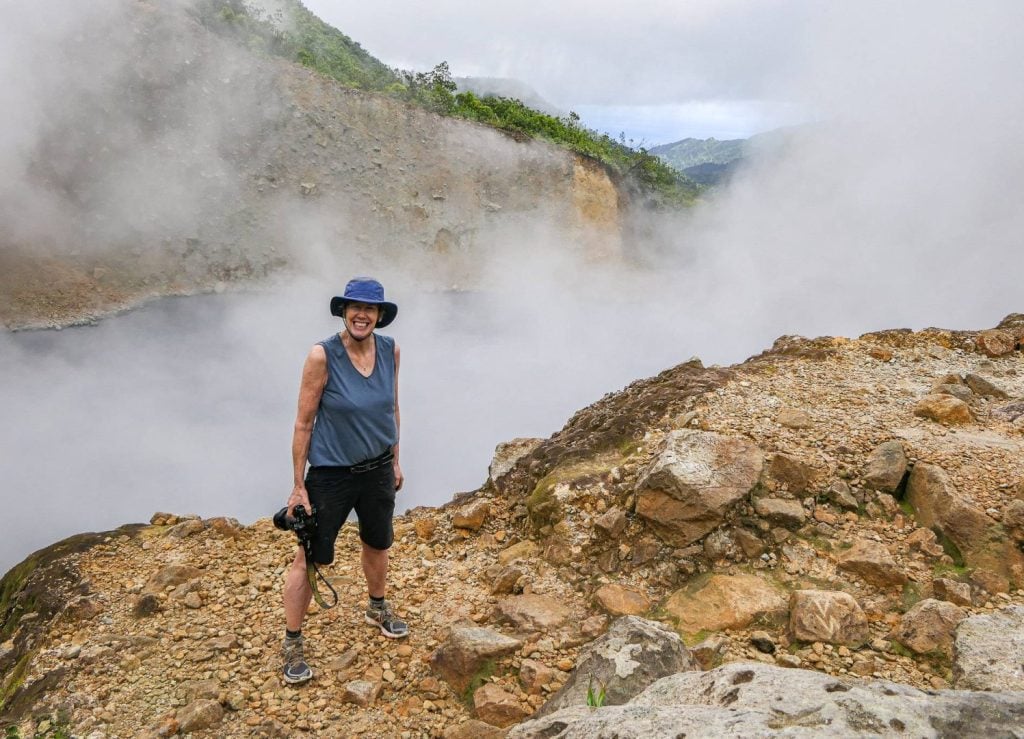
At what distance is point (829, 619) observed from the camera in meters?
2.54

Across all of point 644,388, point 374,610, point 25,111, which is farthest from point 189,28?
point 374,610

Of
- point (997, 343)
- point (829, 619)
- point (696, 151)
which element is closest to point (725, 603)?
point (829, 619)

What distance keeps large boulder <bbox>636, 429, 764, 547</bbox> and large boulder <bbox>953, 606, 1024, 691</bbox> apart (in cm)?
110

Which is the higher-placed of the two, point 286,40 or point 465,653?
point 286,40

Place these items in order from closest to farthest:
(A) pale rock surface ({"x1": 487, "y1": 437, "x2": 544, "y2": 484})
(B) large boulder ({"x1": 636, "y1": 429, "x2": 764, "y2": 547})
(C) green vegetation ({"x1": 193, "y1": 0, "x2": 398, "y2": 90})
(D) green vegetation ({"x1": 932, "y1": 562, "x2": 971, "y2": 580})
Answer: (D) green vegetation ({"x1": 932, "y1": 562, "x2": 971, "y2": 580}) → (B) large boulder ({"x1": 636, "y1": 429, "x2": 764, "y2": 547}) → (A) pale rock surface ({"x1": 487, "y1": 437, "x2": 544, "y2": 484}) → (C) green vegetation ({"x1": 193, "y1": 0, "x2": 398, "y2": 90})

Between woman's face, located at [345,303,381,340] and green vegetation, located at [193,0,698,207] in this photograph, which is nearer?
woman's face, located at [345,303,381,340]

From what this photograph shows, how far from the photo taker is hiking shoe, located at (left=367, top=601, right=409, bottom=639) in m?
2.89

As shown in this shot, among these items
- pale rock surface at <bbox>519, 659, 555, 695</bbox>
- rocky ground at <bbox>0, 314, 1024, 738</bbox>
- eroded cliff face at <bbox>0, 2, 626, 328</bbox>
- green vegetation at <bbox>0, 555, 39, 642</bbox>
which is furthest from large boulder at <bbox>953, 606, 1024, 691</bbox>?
eroded cliff face at <bbox>0, 2, 626, 328</bbox>

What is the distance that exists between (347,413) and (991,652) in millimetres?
2375

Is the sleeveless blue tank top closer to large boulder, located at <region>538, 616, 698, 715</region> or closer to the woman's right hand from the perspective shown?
the woman's right hand

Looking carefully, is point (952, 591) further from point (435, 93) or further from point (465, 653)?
point (435, 93)

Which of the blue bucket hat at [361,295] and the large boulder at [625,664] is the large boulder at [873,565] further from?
the blue bucket hat at [361,295]

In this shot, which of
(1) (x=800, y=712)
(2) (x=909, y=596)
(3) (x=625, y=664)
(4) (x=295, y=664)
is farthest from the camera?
(2) (x=909, y=596)

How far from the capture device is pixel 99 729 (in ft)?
8.09
